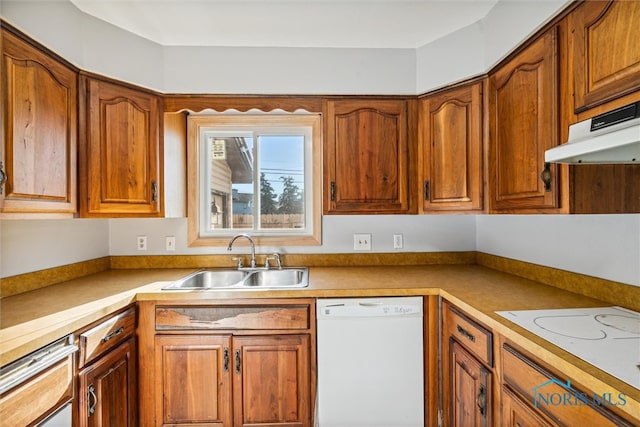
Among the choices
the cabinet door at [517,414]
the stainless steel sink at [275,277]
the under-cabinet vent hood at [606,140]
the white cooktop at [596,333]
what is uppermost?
the under-cabinet vent hood at [606,140]

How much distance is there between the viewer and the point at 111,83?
1.63 metres

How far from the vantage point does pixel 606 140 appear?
81 cm

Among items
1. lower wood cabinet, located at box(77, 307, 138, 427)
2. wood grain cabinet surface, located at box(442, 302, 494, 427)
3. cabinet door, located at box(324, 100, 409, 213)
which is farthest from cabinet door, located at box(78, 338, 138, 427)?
wood grain cabinet surface, located at box(442, 302, 494, 427)

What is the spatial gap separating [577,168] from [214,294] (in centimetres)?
170

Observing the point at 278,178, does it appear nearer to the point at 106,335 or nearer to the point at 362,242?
the point at 362,242

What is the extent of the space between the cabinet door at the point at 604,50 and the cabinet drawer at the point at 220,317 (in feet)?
5.12

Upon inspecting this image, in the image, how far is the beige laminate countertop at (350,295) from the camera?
90 cm

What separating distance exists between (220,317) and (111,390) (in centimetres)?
56

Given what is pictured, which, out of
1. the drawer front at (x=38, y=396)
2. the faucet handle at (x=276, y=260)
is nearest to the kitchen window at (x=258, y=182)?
the faucet handle at (x=276, y=260)

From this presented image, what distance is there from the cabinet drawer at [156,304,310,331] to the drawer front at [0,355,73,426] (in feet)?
1.40

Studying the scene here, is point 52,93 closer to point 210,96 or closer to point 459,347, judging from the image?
point 210,96

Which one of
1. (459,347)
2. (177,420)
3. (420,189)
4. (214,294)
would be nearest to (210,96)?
(214,294)

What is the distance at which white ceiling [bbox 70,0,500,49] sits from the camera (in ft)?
4.94

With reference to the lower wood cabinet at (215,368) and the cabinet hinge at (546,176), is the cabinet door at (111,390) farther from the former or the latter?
the cabinet hinge at (546,176)
